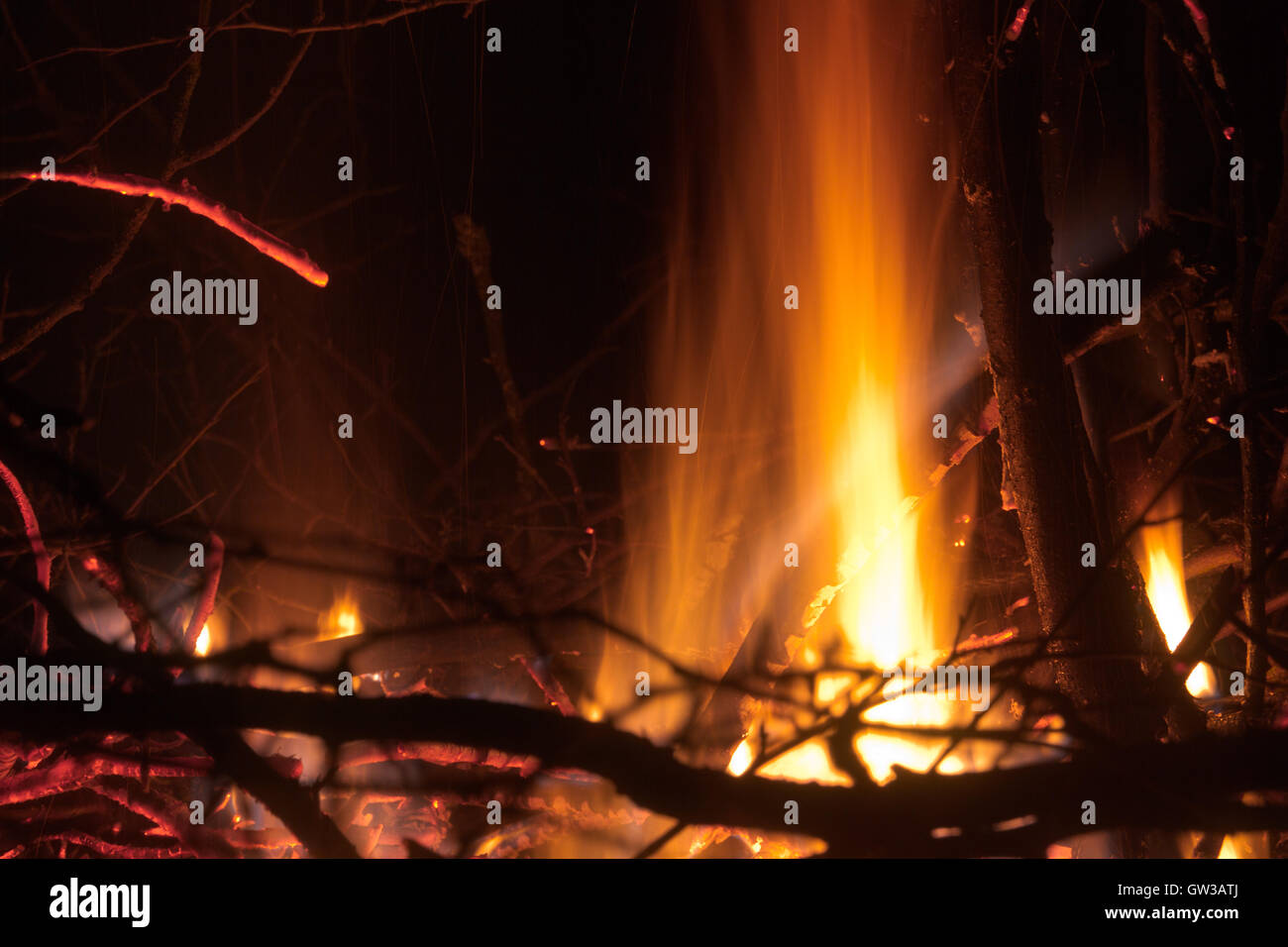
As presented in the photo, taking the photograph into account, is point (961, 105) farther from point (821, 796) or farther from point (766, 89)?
point (821, 796)

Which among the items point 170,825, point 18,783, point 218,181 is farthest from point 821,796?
point 218,181

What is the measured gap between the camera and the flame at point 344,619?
17.7 feet

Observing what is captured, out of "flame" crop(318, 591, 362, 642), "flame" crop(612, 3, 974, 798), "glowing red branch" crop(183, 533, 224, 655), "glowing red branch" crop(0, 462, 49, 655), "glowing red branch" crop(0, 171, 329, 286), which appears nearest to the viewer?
"glowing red branch" crop(0, 462, 49, 655)

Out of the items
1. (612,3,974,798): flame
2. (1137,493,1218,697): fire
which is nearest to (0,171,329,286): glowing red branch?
(612,3,974,798): flame

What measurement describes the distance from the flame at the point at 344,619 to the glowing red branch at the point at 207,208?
8.19 ft

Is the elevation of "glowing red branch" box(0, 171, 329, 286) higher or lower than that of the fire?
higher

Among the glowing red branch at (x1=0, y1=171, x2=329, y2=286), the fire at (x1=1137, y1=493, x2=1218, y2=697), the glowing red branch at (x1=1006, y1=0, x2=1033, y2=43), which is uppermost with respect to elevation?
the glowing red branch at (x1=1006, y1=0, x2=1033, y2=43)

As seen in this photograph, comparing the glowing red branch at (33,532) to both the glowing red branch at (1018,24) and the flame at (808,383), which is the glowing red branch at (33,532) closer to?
the flame at (808,383)

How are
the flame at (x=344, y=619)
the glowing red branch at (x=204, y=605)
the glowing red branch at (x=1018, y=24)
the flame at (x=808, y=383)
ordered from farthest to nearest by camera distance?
the flame at (x=344, y=619), the flame at (x=808, y=383), the glowing red branch at (x=1018, y=24), the glowing red branch at (x=204, y=605)

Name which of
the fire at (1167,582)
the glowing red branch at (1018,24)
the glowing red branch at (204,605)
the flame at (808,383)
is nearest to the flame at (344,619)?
the glowing red branch at (204,605)

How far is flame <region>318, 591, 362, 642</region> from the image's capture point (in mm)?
5402

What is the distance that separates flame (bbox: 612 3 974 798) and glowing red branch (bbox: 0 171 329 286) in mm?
2235

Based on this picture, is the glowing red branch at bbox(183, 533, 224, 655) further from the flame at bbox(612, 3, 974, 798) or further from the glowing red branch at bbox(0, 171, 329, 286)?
the flame at bbox(612, 3, 974, 798)

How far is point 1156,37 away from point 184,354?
7.71 metres
